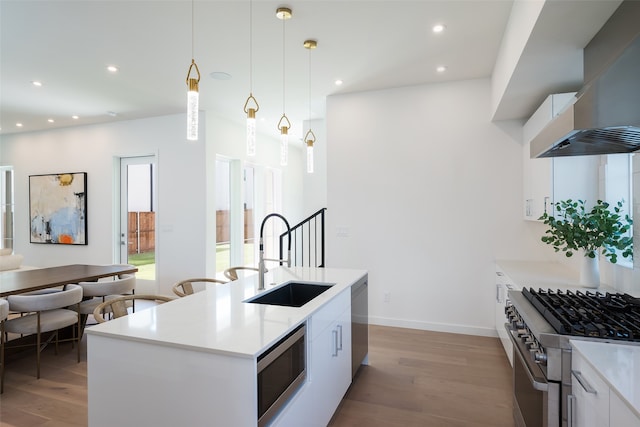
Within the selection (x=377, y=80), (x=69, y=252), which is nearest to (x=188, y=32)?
(x=377, y=80)

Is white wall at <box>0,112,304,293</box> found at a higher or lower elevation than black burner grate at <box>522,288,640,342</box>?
higher

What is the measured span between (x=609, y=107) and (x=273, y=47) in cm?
281

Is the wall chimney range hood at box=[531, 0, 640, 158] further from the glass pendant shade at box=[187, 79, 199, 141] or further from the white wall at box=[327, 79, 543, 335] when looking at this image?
the white wall at box=[327, 79, 543, 335]

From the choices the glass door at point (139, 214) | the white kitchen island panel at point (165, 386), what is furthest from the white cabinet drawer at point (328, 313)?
the glass door at point (139, 214)

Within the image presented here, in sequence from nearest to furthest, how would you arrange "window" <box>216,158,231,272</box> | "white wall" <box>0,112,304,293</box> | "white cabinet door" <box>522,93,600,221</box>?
"white cabinet door" <box>522,93,600,221</box> < "white wall" <box>0,112,304,293</box> < "window" <box>216,158,231,272</box>

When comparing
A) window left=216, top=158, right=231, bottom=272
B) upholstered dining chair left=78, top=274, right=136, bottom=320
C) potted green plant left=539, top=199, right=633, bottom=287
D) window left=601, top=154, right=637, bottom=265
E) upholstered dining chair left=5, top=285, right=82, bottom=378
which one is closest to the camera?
potted green plant left=539, top=199, right=633, bottom=287

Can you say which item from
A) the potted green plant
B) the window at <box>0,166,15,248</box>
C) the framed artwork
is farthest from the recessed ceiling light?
the window at <box>0,166,15,248</box>

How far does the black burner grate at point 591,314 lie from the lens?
57.3 inches

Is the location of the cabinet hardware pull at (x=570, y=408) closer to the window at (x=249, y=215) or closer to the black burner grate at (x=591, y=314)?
the black burner grate at (x=591, y=314)

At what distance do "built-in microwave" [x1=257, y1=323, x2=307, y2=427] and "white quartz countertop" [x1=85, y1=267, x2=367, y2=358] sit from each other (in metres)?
0.06

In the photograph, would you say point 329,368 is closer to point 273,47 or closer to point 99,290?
point 99,290

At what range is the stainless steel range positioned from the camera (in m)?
1.47

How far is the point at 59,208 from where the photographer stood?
21.2ft

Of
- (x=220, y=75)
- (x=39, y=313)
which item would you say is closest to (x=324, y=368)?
(x=39, y=313)
